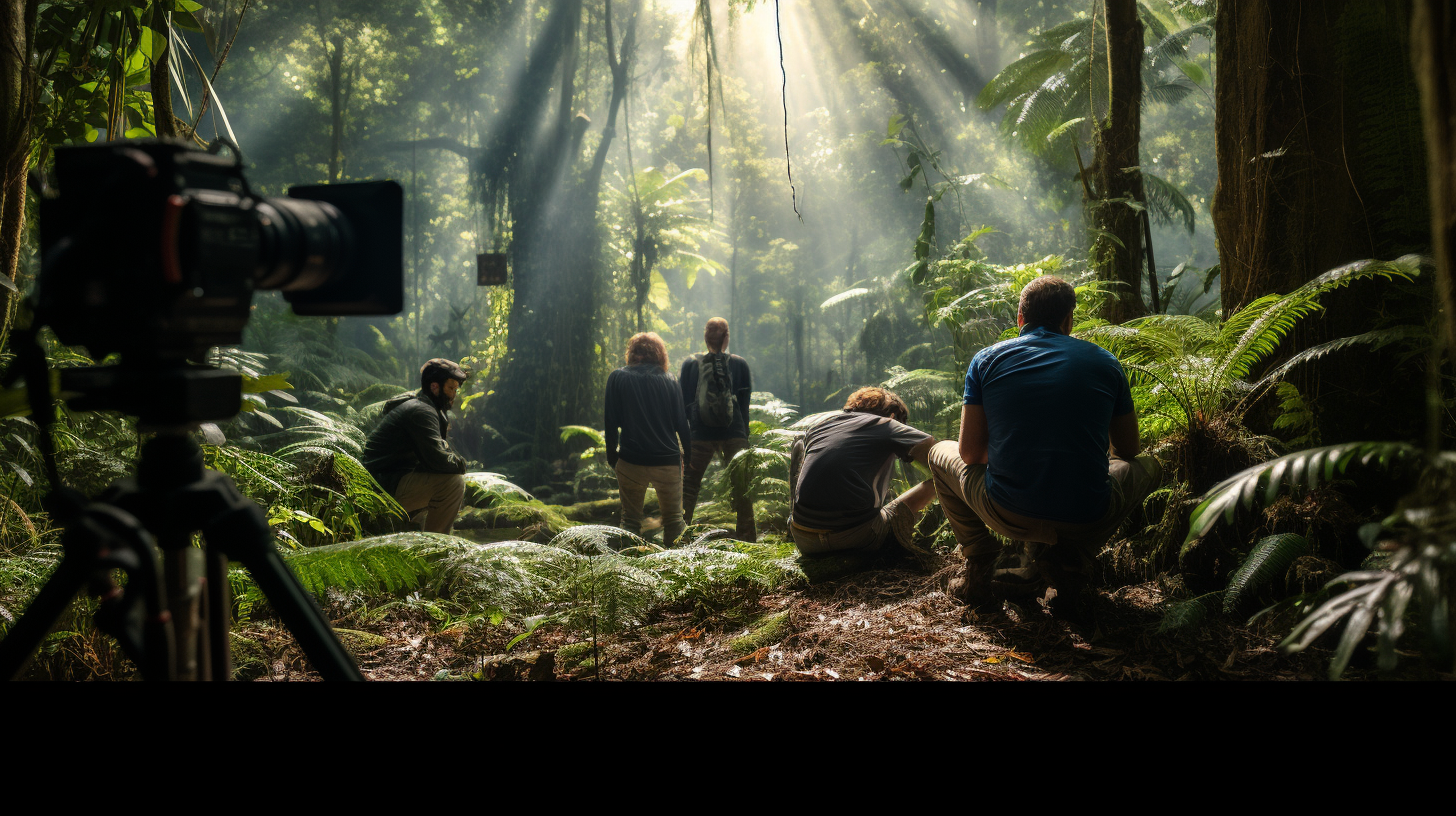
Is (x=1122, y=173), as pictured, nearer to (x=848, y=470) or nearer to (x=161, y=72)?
(x=848, y=470)

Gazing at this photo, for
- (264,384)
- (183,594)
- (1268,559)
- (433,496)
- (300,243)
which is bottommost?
(433,496)

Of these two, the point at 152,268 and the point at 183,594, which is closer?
the point at 152,268

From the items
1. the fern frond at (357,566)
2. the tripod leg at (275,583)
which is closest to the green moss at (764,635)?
the fern frond at (357,566)

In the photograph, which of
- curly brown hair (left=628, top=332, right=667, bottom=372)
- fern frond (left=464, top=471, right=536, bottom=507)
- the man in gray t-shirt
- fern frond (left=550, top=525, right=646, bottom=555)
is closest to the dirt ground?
fern frond (left=550, top=525, right=646, bottom=555)

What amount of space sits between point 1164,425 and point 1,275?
397 cm

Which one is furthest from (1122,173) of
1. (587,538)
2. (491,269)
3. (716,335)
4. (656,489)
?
(491,269)

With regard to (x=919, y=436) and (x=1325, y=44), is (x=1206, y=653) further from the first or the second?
(x=1325, y=44)

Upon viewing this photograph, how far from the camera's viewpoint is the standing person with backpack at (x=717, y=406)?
5.12 m

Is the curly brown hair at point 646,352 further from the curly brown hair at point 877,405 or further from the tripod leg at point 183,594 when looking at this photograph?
the tripod leg at point 183,594

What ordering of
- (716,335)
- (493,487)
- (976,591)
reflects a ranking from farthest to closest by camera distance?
(493,487), (716,335), (976,591)

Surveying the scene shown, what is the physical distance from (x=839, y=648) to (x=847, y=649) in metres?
0.03

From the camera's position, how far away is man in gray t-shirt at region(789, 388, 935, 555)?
3.31 metres

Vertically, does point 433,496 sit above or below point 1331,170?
below

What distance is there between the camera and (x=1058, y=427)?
242cm
